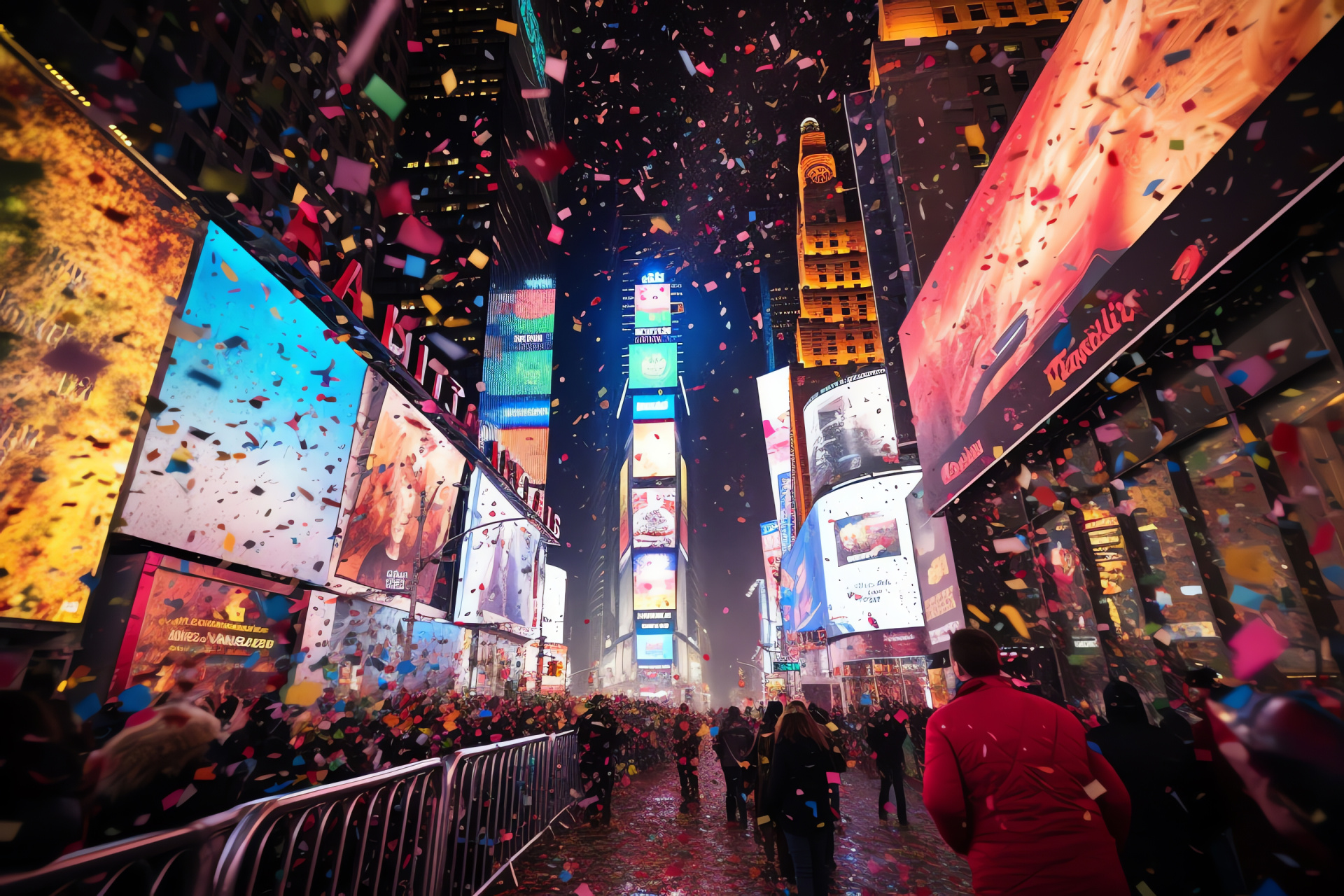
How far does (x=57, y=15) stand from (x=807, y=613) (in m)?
44.3

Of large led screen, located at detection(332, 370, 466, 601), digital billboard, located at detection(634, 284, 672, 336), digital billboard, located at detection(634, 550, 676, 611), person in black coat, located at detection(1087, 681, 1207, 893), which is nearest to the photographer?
person in black coat, located at detection(1087, 681, 1207, 893)

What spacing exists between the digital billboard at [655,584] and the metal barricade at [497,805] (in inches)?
3390

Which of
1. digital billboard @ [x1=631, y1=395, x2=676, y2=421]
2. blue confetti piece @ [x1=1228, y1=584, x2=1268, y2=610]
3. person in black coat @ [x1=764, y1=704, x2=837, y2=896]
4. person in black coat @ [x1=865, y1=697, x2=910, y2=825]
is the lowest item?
person in black coat @ [x1=865, y1=697, x2=910, y2=825]

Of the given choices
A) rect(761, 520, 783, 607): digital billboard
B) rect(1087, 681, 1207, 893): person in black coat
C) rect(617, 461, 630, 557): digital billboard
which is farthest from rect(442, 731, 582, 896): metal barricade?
rect(617, 461, 630, 557): digital billboard

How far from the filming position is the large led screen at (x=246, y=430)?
1203 cm

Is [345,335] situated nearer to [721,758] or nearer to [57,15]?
[57,15]

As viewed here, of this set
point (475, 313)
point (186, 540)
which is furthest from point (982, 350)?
point (475, 313)

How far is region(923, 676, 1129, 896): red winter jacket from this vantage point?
2.03 meters

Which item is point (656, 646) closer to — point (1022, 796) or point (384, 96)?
point (384, 96)

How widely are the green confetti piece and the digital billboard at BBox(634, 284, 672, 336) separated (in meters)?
51.2

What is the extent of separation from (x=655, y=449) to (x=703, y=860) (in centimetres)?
9178

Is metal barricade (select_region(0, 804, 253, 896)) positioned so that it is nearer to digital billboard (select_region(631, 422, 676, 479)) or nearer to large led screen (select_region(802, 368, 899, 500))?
large led screen (select_region(802, 368, 899, 500))

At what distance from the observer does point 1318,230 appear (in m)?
4.18

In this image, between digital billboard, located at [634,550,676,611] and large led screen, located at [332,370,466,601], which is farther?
digital billboard, located at [634,550,676,611]
